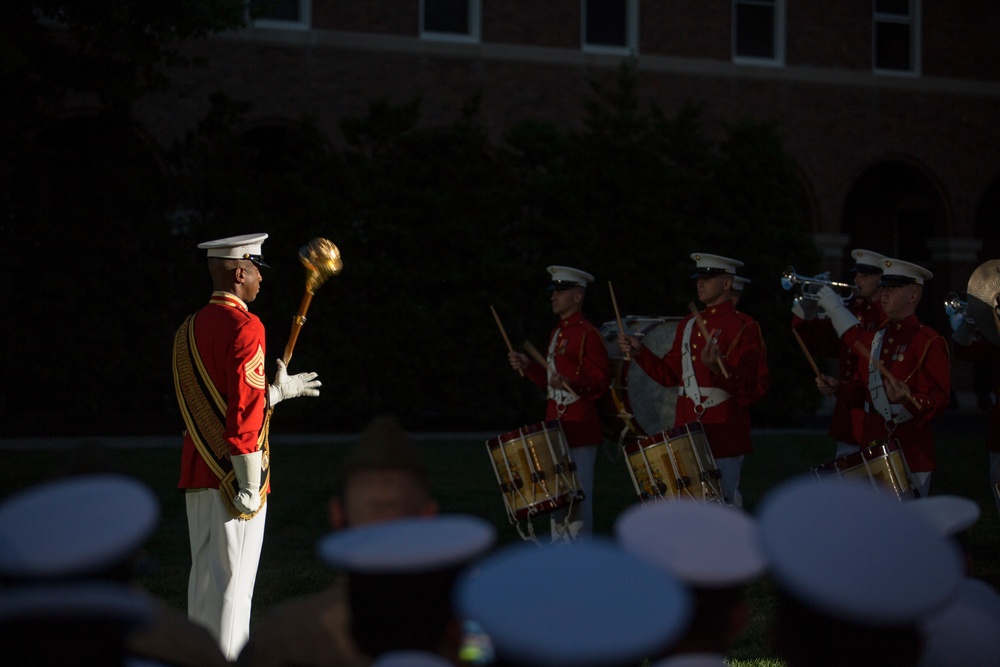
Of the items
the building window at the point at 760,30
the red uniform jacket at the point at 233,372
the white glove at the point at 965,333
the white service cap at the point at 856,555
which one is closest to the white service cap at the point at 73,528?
the white service cap at the point at 856,555

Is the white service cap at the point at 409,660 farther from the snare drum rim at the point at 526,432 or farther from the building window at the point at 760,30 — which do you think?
the building window at the point at 760,30

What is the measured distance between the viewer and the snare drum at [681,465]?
7.60 meters

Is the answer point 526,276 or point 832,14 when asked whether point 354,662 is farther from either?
point 832,14

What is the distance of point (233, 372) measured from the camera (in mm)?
5559

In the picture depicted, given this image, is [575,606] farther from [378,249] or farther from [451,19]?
[451,19]

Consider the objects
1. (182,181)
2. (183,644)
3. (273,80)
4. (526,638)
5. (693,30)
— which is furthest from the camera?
(693,30)

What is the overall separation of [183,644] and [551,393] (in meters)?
6.92

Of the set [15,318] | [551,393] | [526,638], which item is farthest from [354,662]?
[15,318]

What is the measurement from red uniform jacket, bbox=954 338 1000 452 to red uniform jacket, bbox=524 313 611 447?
2502mm

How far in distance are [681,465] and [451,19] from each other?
17043mm

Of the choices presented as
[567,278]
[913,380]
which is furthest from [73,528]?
[567,278]

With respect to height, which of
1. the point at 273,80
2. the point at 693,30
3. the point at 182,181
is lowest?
the point at 182,181

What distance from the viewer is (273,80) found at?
21766mm

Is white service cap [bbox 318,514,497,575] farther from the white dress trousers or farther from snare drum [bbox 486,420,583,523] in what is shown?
snare drum [bbox 486,420,583,523]
